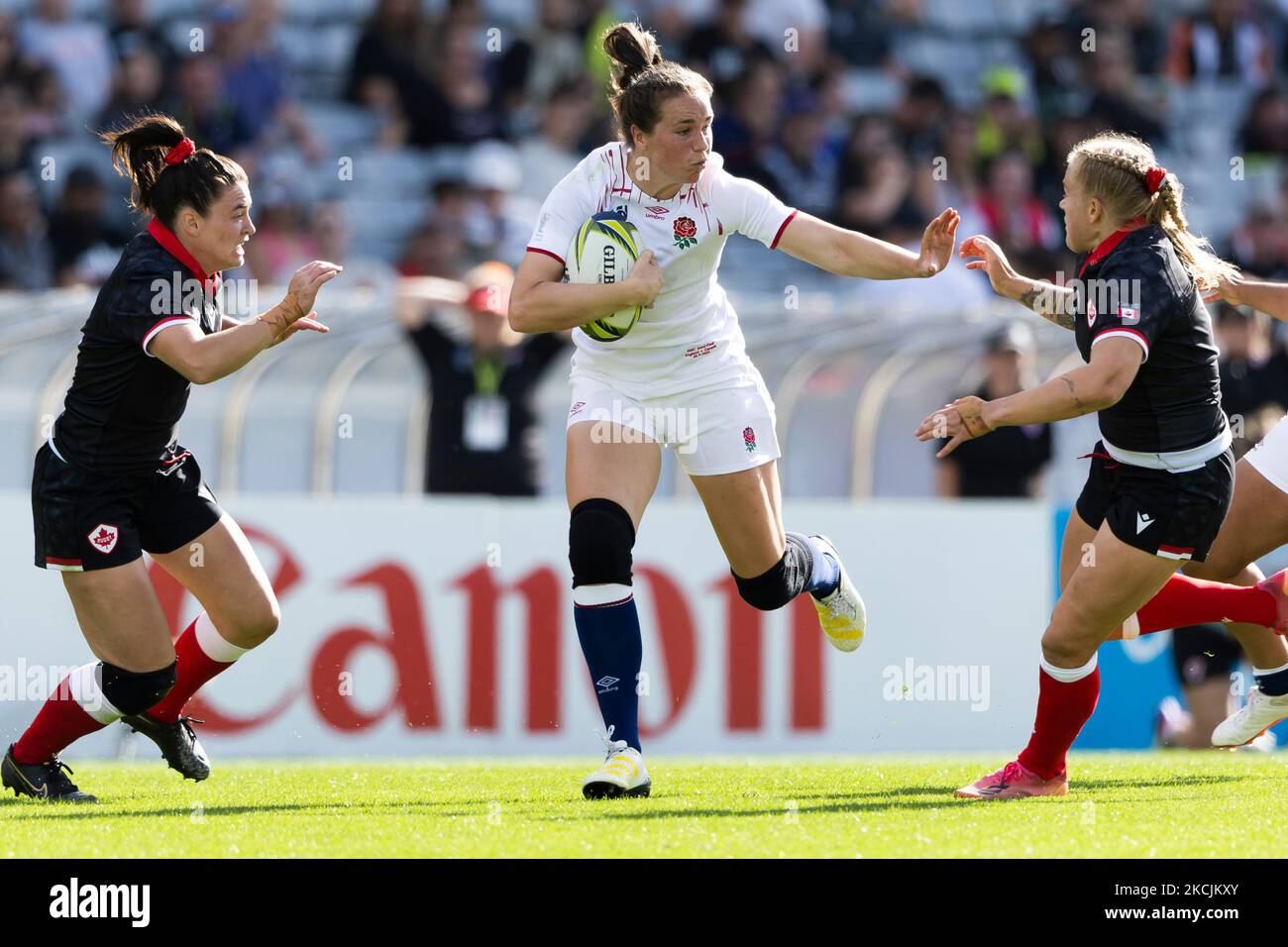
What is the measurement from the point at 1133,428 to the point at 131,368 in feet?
10.2

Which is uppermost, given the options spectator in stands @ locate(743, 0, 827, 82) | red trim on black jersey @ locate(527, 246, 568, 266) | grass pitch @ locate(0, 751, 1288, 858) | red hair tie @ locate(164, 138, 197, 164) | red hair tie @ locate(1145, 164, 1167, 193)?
spectator in stands @ locate(743, 0, 827, 82)

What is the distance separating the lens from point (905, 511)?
942 centimetres

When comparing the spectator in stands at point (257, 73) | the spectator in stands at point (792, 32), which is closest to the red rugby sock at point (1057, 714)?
the spectator in stands at point (257, 73)

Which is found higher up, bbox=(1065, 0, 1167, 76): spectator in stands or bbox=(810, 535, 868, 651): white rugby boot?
bbox=(1065, 0, 1167, 76): spectator in stands

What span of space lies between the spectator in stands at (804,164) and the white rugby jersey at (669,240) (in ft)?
23.7

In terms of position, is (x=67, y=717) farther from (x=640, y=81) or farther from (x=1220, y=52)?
(x=1220, y=52)

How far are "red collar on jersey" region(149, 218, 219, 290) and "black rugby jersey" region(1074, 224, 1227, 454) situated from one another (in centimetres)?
270

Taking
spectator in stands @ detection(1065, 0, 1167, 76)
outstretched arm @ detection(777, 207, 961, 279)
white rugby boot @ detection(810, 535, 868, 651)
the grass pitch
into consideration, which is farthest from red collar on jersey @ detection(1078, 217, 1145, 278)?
spectator in stands @ detection(1065, 0, 1167, 76)

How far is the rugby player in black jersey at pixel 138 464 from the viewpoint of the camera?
5707 millimetres

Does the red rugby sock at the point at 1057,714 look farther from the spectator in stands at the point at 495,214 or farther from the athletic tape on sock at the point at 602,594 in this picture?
the spectator in stands at the point at 495,214

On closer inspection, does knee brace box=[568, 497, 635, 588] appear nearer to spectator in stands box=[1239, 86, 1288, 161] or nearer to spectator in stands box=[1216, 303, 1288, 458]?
spectator in stands box=[1216, 303, 1288, 458]

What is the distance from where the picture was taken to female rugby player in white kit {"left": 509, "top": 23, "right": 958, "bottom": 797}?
576 cm

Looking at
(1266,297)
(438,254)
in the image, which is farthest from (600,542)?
(438,254)

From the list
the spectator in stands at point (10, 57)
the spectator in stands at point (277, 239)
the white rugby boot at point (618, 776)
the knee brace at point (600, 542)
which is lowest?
the white rugby boot at point (618, 776)
